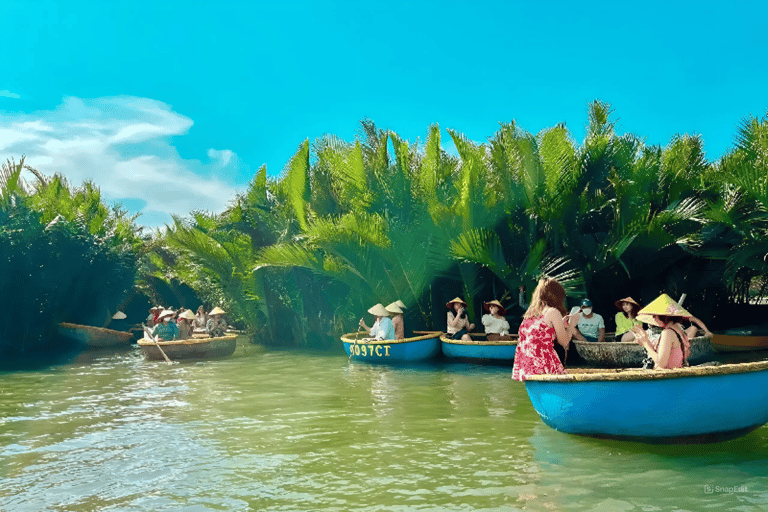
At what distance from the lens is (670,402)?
7.07 m

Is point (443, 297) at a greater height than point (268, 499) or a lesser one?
greater

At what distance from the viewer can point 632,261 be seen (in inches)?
707

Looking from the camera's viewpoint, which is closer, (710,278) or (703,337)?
(703,337)

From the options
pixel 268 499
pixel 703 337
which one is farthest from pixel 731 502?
pixel 703 337

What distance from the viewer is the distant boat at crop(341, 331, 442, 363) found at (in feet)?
56.6

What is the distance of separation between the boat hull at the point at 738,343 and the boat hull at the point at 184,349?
14.1 m

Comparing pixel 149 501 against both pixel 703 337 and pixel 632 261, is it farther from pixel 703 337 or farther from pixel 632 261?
pixel 632 261

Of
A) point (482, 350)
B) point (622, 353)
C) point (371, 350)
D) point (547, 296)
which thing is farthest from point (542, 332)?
point (371, 350)

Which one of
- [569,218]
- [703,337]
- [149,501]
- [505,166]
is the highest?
[505,166]

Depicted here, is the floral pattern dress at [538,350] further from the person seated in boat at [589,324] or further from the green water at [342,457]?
the person seated in boat at [589,324]

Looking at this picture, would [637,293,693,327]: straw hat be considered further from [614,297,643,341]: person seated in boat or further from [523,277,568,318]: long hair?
[614,297,643,341]: person seated in boat

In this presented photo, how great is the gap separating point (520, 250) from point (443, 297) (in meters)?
2.96

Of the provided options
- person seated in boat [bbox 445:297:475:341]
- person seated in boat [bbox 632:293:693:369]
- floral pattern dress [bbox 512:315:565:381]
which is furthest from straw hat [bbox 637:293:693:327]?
person seated in boat [bbox 445:297:475:341]

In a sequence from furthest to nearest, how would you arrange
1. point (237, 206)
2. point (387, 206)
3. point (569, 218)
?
1. point (237, 206)
2. point (387, 206)
3. point (569, 218)
